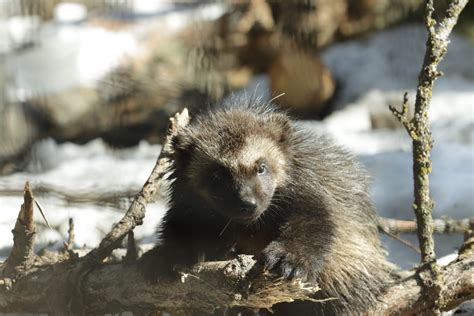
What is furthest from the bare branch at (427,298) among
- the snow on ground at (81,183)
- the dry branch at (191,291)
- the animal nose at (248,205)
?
the snow on ground at (81,183)

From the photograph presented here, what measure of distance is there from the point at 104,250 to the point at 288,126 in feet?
3.20

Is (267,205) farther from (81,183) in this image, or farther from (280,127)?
(81,183)

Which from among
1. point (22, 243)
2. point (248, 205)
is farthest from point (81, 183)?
point (248, 205)

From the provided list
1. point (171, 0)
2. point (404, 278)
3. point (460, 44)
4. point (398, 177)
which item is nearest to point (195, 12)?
point (171, 0)

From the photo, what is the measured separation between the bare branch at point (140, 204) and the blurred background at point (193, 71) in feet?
6.94

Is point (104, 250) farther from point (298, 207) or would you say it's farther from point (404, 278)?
point (404, 278)

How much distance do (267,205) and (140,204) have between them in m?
0.57

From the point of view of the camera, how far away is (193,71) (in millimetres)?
7254

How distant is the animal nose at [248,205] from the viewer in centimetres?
292

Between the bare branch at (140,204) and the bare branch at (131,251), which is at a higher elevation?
the bare branch at (140,204)

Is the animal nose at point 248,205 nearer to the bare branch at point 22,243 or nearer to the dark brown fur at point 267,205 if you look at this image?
the dark brown fur at point 267,205

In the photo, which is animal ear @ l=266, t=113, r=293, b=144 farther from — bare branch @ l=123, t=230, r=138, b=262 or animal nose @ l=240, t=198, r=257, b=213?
bare branch @ l=123, t=230, r=138, b=262

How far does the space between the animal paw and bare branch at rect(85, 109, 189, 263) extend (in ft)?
2.23

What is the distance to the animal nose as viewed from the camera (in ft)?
9.59
